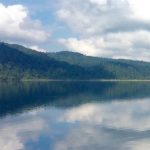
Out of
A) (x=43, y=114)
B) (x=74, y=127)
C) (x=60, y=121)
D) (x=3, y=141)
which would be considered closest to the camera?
(x=3, y=141)

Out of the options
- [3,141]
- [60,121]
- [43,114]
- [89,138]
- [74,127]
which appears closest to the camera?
[3,141]

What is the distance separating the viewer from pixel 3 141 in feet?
156

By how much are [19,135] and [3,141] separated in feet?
16.5

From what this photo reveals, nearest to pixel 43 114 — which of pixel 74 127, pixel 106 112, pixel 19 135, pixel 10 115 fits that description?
pixel 10 115

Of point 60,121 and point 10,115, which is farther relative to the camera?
point 10,115

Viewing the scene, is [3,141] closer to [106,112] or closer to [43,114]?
[43,114]

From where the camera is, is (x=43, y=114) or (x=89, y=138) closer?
(x=89, y=138)

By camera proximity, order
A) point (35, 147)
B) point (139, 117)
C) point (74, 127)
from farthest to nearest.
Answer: point (139, 117), point (74, 127), point (35, 147)

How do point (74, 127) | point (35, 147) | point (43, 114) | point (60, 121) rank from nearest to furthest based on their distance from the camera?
point (35, 147), point (74, 127), point (60, 121), point (43, 114)

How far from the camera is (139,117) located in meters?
73.2

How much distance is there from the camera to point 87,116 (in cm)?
7550

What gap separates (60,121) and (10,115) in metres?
12.3

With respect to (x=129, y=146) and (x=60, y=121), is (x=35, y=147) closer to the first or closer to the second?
(x=129, y=146)

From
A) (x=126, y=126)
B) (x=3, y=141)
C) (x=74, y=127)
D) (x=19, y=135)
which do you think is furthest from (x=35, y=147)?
→ (x=126, y=126)
